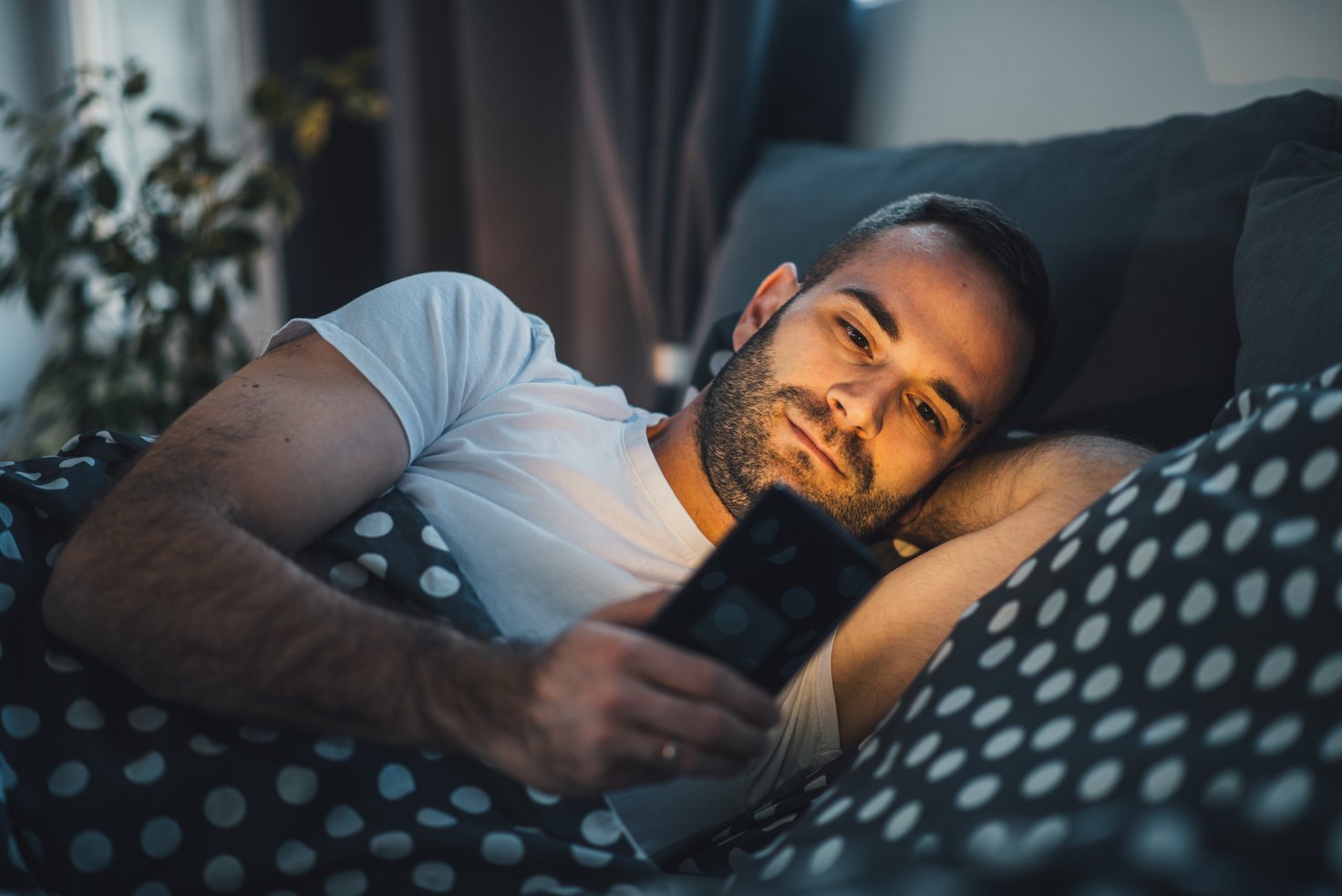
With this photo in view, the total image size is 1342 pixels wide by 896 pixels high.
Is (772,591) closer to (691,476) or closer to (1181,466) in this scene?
(1181,466)

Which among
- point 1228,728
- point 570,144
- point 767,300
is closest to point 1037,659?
point 1228,728

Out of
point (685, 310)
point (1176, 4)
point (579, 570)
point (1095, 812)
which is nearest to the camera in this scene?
point (1095, 812)

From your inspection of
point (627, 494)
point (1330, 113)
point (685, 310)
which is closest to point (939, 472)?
point (627, 494)

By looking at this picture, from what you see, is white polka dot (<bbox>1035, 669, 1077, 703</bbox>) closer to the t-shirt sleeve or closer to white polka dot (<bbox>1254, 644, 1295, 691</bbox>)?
white polka dot (<bbox>1254, 644, 1295, 691</bbox>)

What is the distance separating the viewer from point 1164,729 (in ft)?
1.57

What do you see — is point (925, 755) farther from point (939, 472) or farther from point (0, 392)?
point (0, 392)

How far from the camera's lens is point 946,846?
1.51 ft

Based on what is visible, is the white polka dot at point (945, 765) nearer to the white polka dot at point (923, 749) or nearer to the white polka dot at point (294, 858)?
the white polka dot at point (923, 749)

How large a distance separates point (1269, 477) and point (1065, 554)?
0.42 ft

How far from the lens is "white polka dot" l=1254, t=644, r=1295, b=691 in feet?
1.52

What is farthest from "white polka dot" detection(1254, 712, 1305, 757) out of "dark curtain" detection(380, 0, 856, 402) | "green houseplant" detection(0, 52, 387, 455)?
"green houseplant" detection(0, 52, 387, 455)

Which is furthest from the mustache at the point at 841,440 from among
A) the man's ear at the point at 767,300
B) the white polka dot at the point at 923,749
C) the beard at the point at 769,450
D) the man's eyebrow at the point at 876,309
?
the white polka dot at the point at 923,749

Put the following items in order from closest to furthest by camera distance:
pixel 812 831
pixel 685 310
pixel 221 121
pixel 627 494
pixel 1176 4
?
pixel 812 831
pixel 627 494
pixel 1176 4
pixel 685 310
pixel 221 121

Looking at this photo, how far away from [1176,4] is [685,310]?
3.35ft
